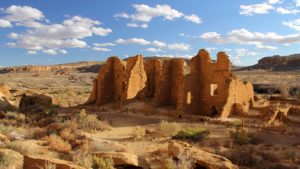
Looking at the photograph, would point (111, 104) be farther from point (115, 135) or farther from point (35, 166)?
point (35, 166)

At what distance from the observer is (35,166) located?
9156 millimetres

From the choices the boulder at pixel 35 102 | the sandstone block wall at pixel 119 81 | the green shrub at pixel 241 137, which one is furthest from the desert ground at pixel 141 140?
the boulder at pixel 35 102

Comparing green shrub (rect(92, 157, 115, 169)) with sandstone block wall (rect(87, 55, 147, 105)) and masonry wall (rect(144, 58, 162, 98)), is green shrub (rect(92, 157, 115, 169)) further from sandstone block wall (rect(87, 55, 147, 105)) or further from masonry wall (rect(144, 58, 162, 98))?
masonry wall (rect(144, 58, 162, 98))

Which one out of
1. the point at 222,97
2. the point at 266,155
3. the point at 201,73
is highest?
the point at 201,73

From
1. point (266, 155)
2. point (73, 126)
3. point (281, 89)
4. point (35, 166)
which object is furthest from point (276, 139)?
point (281, 89)

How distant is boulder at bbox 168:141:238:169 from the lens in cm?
983

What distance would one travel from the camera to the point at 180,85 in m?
21.4

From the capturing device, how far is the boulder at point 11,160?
9.04 metres

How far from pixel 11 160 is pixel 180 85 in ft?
43.8

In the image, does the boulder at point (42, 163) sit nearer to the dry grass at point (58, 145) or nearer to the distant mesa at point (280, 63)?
the dry grass at point (58, 145)

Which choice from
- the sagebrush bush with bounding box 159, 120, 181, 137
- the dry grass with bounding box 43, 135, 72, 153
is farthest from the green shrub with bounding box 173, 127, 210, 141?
the dry grass with bounding box 43, 135, 72, 153

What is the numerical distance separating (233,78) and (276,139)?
652 cm

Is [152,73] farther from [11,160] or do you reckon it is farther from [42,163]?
[42,163]

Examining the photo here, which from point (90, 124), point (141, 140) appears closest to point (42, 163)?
point (141, 140)
